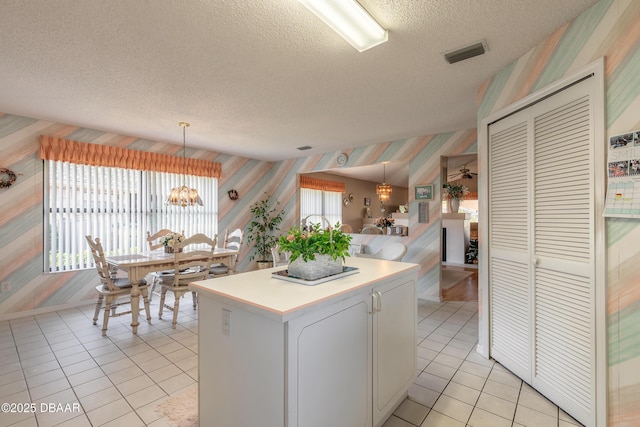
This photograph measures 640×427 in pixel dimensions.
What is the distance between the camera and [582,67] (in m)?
1.69

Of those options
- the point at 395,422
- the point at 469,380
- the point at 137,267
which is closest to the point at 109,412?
the point at 137,267

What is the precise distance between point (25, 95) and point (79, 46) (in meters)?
1.52

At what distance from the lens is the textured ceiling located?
1715mm

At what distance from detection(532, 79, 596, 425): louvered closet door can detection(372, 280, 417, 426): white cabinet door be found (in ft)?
3.00

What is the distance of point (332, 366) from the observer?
4.44 feet

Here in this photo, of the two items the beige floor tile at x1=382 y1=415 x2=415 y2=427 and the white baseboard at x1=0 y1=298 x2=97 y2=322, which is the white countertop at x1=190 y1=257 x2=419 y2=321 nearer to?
the beige floor tile at x1=382 y1=415 x2=415 y2=427

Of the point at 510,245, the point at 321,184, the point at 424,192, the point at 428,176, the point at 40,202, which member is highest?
the point at 321,184

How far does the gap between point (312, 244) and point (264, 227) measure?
183 inches

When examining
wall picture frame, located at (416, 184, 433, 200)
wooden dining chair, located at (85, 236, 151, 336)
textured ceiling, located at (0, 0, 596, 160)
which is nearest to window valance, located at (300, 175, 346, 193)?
wall picture frame, located at (416, 184, 433, 200)

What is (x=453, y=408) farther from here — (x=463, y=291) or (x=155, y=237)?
(x=155, y=237)

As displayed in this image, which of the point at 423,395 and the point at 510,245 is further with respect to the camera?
the point at 510,245

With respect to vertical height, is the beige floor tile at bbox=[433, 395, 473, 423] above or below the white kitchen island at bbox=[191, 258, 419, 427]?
below

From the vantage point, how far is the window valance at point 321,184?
698 centimetres

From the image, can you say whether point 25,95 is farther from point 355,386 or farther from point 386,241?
point 386,241
